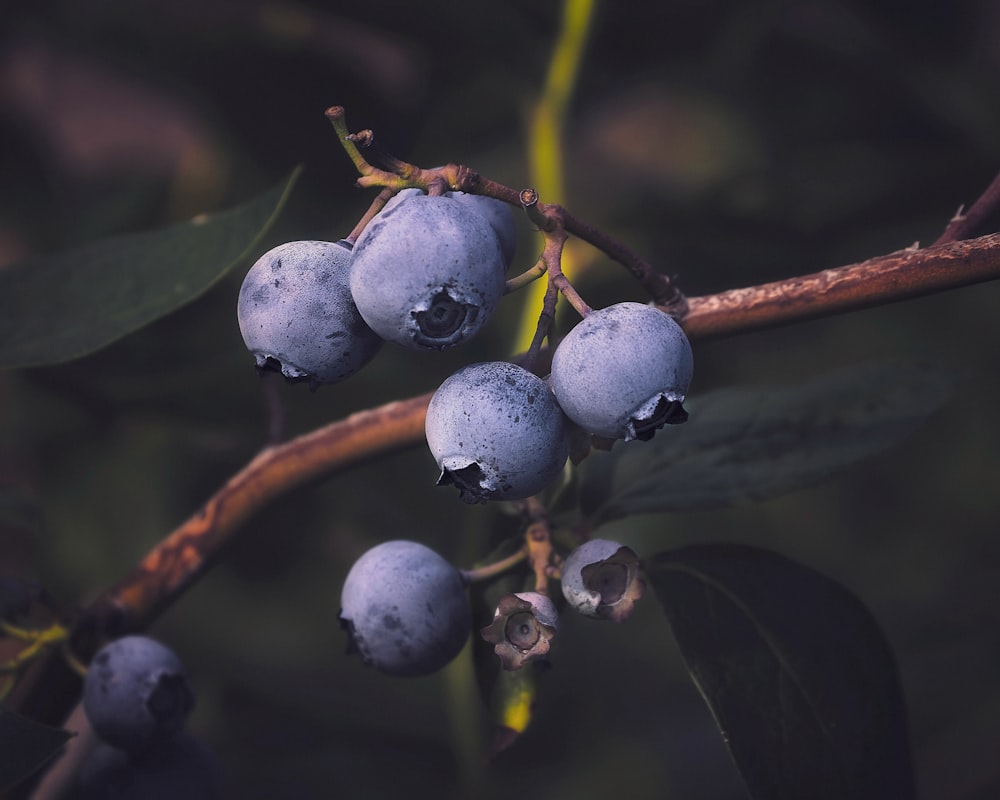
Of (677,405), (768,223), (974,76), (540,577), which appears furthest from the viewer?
(974,76)

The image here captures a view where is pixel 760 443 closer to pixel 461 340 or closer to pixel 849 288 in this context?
pixel 849 288

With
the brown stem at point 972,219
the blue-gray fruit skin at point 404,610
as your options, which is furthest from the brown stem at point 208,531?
the brown stem at point 972,219

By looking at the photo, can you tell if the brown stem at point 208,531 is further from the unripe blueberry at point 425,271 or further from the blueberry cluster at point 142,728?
the unripe blueberry at point 425,271

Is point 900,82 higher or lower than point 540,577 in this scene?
higher

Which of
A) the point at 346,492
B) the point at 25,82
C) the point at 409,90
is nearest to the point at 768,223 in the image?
the point at 409,90

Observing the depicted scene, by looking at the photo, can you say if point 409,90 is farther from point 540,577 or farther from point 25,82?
point 540,577
